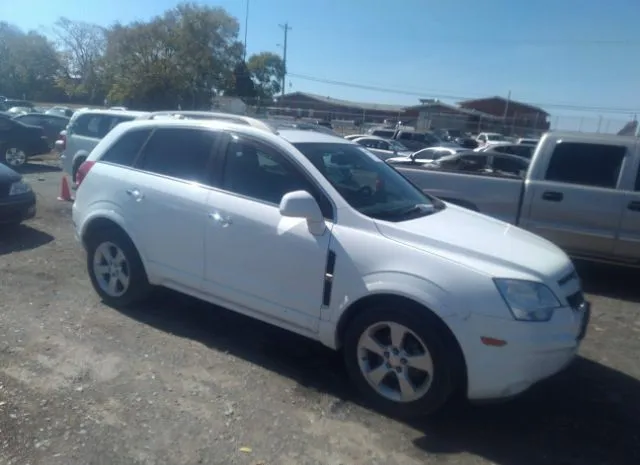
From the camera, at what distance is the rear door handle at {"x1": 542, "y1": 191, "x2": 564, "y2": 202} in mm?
6867

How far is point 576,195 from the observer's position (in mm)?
6797

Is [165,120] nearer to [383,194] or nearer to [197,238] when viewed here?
[197,238]

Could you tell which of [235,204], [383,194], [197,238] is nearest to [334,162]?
[383,194]

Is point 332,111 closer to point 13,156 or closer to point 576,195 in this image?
point 13,156

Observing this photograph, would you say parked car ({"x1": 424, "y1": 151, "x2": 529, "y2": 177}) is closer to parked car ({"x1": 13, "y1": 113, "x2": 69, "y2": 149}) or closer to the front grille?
the front grille

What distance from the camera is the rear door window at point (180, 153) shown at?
466 cm

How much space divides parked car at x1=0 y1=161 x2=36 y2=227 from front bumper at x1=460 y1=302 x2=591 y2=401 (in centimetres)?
676

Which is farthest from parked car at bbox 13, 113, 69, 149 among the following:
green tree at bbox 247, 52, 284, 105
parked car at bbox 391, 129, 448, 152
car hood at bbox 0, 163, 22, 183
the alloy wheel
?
green tree at bbox 247, 52, 284, 105

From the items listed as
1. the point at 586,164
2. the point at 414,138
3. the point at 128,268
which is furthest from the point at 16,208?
the point at 414,138

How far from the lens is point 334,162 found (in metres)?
4.43

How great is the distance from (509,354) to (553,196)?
4.23 m

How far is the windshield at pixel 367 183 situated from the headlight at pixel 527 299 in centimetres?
95

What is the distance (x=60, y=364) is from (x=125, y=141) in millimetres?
2201

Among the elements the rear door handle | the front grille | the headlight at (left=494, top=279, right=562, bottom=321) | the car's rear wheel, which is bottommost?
the car's rear wheel
